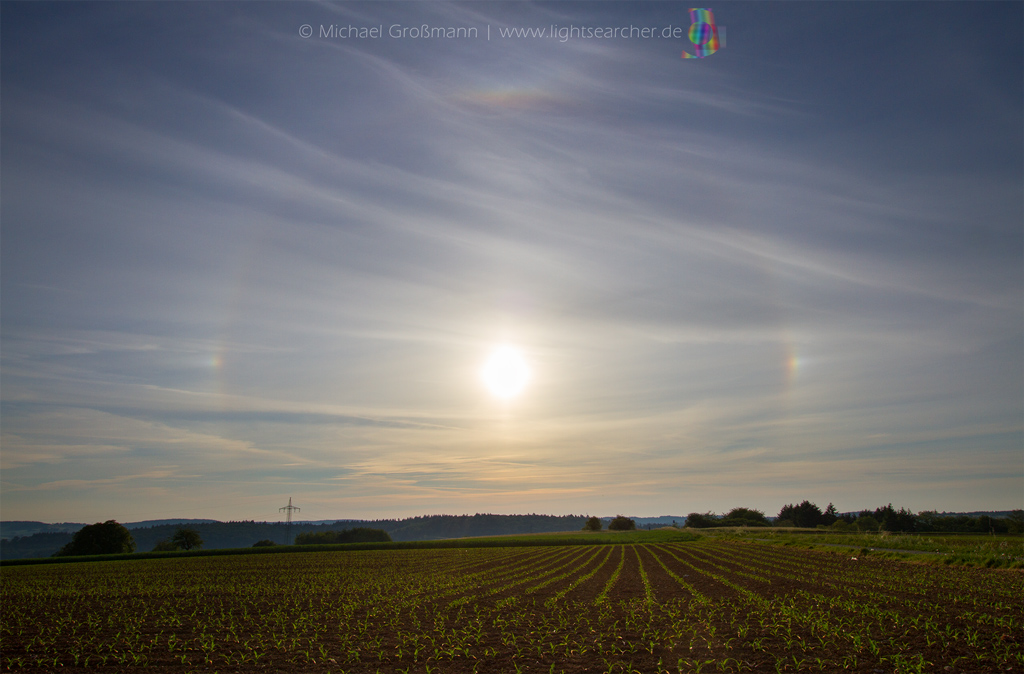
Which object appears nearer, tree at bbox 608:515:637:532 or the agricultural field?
the agricultural field

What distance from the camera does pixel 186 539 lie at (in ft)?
460

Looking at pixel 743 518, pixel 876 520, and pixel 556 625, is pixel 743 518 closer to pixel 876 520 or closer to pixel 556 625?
pixel 876 520

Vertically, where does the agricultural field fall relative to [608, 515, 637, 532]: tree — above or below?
above

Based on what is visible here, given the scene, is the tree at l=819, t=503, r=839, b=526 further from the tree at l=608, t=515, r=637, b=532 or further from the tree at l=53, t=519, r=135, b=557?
the tree at l=53, t=519, r=135, b=557

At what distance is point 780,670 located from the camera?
45.5ft

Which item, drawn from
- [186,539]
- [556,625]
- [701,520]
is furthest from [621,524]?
[556,625]

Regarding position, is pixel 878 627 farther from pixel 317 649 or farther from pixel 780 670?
pixel 317 649

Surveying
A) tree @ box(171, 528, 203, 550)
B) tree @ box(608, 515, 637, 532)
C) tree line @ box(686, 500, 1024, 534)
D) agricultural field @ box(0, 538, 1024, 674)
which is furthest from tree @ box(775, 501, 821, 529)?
tree @ box(171, 528, 203, 550)

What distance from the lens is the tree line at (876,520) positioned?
102713 mm

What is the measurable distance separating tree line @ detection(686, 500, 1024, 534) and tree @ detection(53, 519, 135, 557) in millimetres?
139232

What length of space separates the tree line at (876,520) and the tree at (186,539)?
135 meters

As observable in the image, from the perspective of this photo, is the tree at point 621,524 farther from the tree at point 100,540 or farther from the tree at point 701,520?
the tree at point 100,540

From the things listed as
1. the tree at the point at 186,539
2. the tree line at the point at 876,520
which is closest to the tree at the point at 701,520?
the tree line at the point at 876,520

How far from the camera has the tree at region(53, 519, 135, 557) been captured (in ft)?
388
